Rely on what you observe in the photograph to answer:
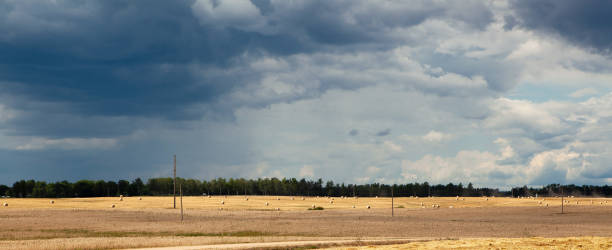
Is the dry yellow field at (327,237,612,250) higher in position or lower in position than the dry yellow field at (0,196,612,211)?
higher

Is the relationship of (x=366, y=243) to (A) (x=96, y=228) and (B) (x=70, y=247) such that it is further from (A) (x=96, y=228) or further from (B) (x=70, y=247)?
(A) (x=96, y=228)

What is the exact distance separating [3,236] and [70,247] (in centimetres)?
1785

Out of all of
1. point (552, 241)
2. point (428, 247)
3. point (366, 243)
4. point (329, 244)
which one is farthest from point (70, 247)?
point (552, 241)

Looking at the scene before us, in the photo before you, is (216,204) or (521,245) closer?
(521,245)

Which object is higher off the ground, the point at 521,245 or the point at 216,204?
the point at 521,245

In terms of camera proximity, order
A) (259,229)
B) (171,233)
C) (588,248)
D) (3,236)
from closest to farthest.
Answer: (588,248) < (3,236) < (171,233) < (259,229)

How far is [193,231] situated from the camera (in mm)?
55156

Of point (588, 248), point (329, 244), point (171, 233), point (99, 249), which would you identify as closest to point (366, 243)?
point (329, 244)

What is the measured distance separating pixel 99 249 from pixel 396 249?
17.6 meters

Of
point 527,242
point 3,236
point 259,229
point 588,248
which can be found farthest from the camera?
point 259,229

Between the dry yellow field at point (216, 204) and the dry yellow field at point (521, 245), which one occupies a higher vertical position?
the dry yellow field at point (521, 245)

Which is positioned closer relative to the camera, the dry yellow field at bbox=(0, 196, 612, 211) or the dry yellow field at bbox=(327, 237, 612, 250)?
the dry yellow field at bbox=(327, 237, 612, 250)

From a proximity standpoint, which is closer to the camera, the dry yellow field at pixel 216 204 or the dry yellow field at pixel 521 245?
the dry yellow field at pixel 521 245

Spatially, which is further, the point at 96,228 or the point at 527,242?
the point at 96,228
